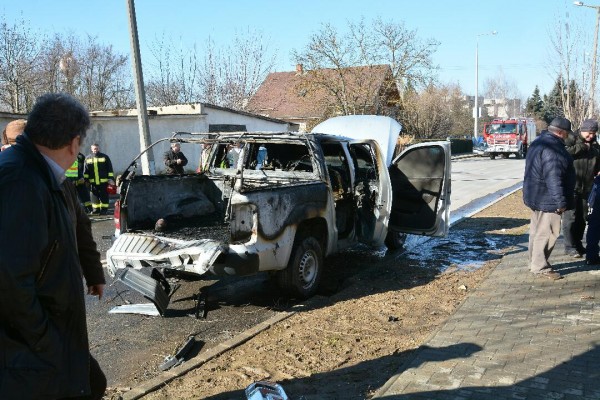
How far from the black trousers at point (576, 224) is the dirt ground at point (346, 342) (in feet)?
4.84

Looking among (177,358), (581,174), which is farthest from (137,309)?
(581,174)

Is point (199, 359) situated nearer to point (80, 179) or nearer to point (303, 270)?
point (303, 270)

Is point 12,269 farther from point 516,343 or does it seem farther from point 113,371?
point 516,343

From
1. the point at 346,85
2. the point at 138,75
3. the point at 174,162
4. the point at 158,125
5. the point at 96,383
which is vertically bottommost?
the point at 96,383

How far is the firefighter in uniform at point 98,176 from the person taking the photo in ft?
43.2

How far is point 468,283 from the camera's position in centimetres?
659


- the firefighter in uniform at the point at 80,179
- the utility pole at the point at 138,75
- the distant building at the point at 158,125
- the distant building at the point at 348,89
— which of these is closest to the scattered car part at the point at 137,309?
the utility pole at the point at 138,75

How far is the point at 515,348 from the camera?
4.34 metres

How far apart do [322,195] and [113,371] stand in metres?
2.97

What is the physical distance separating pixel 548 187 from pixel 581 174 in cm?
164

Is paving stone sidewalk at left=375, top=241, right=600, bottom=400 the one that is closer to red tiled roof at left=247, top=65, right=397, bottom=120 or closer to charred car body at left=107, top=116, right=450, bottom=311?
charred car body at left=107, top=116, right=450, bottom=311

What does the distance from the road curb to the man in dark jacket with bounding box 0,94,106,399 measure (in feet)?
5.53

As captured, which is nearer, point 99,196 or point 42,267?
point 42,267

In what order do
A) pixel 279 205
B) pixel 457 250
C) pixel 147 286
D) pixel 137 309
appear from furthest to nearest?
pixel 457 250 → pixel 137 309 → pixel 279 205 → pixel 147 286
